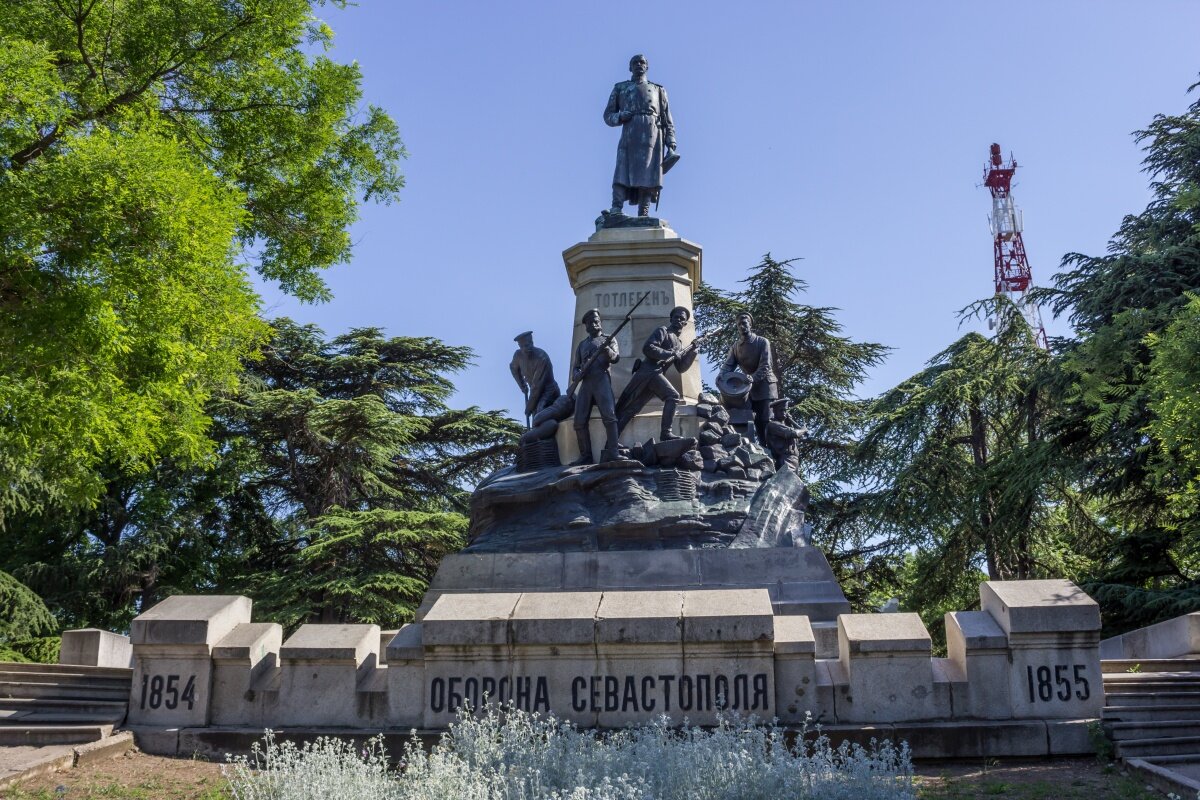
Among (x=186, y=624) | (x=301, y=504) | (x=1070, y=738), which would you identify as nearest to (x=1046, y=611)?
(x=1070, y=738)

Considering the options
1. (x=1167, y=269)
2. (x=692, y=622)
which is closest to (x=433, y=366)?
(x=1167, y=269)

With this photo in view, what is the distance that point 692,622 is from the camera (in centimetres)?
968

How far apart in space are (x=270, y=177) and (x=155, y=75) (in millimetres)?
2265

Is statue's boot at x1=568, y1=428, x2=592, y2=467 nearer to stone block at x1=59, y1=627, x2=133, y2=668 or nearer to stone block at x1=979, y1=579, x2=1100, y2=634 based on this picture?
stone block at x1=59, y1=627, x2=133, y2=668

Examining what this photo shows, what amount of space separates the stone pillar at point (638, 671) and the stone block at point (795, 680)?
2.26 feet

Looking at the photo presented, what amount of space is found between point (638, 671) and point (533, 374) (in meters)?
7.86

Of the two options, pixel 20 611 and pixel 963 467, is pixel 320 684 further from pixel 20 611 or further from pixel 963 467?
pixel 963 467

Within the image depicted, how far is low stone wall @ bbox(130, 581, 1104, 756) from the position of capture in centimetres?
952

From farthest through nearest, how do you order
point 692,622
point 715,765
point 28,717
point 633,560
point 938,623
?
point 938,623
point 633,560
point 28,717
point 692,622
point 715,765

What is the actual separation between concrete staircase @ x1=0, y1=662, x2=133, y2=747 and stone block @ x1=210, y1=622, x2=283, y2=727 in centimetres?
84

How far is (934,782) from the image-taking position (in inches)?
335

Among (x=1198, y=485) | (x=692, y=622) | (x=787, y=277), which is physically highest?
(x=787, y=277)

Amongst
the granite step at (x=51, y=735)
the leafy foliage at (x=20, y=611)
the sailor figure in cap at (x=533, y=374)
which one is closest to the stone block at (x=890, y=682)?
the granite step at (x=51, y=735)

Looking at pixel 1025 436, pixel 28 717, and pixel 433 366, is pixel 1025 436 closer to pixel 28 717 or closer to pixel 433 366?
pixel 433 366
